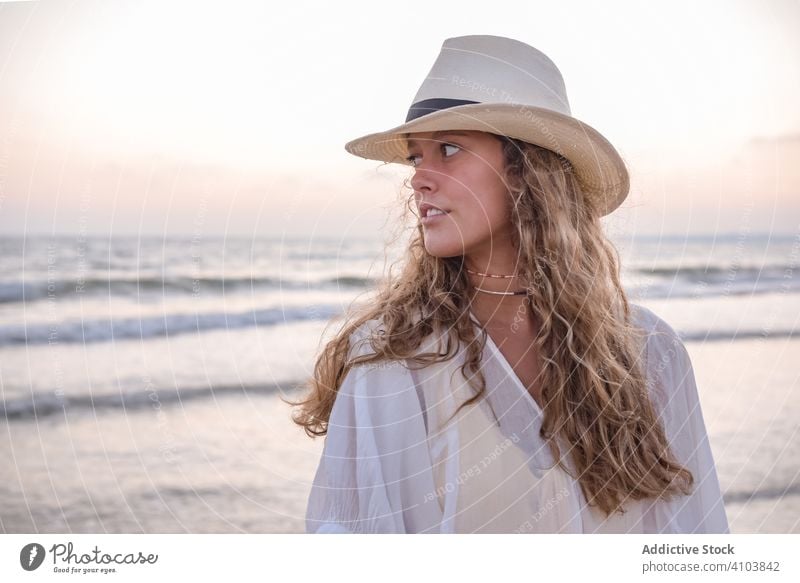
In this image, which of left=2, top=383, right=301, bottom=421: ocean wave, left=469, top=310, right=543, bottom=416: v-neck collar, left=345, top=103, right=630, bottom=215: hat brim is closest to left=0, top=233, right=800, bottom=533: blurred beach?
left=2, top=383, right=301, bottom=421: ocean wave

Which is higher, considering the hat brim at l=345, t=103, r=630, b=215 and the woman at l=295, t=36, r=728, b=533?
the hat brim at l=345, t=103, r=630, b=215

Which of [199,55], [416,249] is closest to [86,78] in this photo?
[199,55]

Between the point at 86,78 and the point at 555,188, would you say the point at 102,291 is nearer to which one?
the point at 86,78

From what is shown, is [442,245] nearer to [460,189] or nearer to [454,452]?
[460,189]

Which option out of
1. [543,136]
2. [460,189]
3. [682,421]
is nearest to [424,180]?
[460,189]

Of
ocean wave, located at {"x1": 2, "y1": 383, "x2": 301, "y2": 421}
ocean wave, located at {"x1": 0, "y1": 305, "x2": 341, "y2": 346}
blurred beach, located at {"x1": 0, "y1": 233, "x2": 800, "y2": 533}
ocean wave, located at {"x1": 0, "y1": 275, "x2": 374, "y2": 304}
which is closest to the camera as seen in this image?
blurred beach, located at {"x1": 0, "y1": 233, "x2": 800, "y2": 533}

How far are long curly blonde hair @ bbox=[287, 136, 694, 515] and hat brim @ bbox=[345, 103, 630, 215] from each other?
0.03 metres

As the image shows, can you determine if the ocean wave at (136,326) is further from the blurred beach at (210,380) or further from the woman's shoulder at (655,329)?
the woman's shoulder at (655,329)

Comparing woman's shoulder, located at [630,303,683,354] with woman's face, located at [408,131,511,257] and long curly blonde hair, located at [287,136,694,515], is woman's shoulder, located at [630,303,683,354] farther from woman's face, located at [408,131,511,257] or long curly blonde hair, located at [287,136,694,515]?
woman's face, located at [408,131,511,257]

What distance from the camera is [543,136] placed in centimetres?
152

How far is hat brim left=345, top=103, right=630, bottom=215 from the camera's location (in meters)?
1.46

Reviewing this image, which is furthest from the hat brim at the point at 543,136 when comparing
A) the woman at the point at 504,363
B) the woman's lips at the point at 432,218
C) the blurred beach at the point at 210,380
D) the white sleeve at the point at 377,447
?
the blurred beach at the point at 210,380

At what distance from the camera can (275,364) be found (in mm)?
3326

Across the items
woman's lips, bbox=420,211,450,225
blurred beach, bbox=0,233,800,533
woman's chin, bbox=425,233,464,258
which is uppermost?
woman's lips, bbox=420,211,450,225
